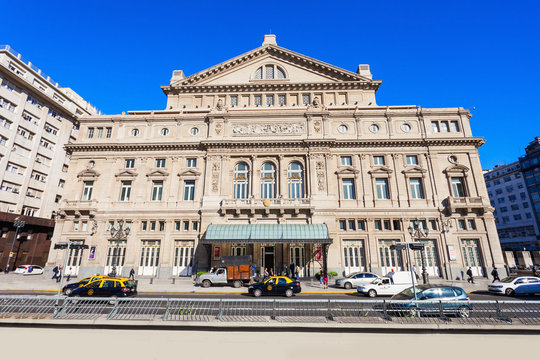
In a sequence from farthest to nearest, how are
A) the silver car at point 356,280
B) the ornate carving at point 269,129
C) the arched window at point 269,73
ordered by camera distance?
the arched window at point 269,73 → the ornate carving at point 269,129 → the silver car at point 356,280

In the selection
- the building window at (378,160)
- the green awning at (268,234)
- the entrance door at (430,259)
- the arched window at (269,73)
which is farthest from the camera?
the arched window at (269,73)

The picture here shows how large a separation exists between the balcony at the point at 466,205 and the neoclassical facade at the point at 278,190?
0.42ft

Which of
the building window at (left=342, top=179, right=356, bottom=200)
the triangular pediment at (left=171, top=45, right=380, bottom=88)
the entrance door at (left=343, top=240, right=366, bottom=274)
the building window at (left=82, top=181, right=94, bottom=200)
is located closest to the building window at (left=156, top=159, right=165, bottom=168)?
the building window at (left=82, top=181, right=94, bottom=200)

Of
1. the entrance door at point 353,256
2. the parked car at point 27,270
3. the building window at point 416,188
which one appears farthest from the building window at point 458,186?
the parked car at point 27,270

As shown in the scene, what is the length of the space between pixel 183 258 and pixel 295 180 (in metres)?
16.8

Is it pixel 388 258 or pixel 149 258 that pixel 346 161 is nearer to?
pixel 388 258

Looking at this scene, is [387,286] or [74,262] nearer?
[387,286]

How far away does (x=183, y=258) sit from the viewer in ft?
105

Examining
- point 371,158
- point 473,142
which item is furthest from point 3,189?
point 473,142

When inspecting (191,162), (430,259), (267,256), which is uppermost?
(191,162)

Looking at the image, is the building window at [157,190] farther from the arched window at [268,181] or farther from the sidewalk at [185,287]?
the arched window at [268,181]

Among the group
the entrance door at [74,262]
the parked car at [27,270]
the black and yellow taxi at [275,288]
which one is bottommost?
the black and yellow taxi at [275,288]

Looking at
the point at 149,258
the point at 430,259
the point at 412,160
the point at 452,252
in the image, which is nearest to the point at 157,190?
the point at 149,258

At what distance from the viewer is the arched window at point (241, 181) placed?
34.3 meters
